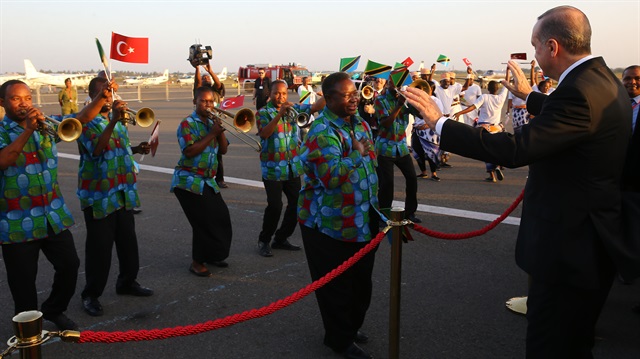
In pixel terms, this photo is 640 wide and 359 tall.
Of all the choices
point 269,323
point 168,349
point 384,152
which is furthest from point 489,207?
point 168,349

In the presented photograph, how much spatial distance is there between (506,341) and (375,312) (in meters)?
1.07

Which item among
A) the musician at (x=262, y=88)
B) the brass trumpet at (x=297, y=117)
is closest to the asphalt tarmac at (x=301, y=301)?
the brass trumpet at (x=297, y=117)

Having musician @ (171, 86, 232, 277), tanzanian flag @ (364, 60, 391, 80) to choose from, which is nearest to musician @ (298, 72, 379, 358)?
musician @ (171, 86, 232, 277)

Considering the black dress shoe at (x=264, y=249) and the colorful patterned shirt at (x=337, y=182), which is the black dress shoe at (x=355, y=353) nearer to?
the colorful patterned shirt at (x=337, y=182)

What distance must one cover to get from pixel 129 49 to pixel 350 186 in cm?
275

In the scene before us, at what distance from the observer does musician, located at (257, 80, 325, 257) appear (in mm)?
6297

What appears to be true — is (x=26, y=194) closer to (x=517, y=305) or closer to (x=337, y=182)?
(x=337, y=182)

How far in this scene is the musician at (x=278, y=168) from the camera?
20.7 feet

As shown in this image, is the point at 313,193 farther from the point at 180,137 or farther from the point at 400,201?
the point at 400,201

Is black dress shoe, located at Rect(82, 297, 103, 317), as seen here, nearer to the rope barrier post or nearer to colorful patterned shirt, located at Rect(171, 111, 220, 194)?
colorful patterned shirt, located at Rect(171, 111, 220, 194)

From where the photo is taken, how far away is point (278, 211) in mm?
6305

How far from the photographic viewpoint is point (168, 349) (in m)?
4.11

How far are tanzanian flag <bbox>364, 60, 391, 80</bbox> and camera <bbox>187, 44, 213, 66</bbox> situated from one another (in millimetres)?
2682

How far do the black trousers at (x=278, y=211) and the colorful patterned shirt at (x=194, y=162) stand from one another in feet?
3.15
